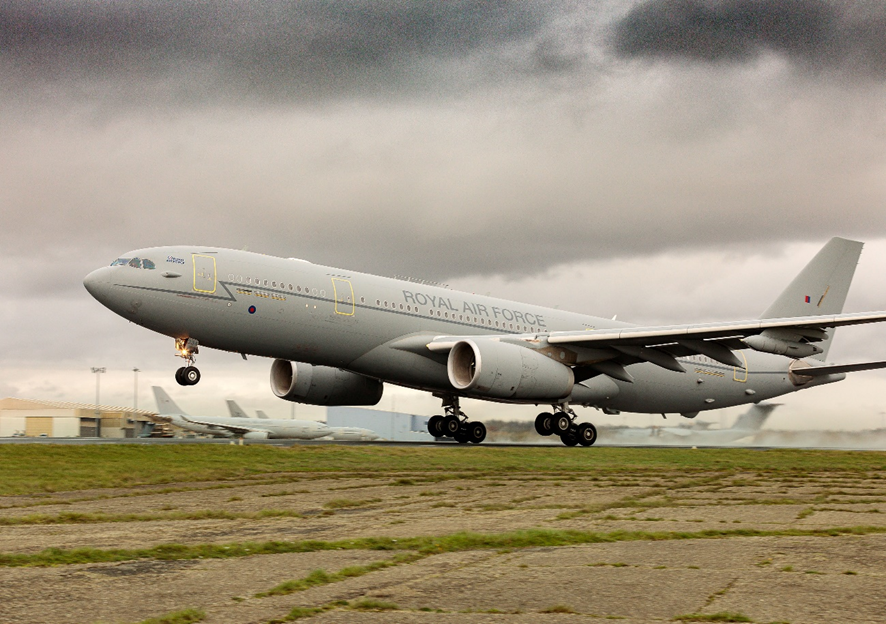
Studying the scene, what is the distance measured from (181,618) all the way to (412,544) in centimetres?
330

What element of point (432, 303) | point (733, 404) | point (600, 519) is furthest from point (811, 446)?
point (600, 519)

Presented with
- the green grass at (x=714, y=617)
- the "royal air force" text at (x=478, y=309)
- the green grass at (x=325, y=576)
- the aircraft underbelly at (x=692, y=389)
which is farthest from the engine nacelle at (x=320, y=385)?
the green grass at (x=714, y=617)

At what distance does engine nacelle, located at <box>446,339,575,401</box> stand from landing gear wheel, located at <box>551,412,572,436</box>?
367cm

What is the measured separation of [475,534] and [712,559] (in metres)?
2.35

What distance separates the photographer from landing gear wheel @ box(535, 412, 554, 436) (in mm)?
35625

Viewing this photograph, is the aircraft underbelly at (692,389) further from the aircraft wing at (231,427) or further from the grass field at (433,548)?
the aircraft wing at (231,427)

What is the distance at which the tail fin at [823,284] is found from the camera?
136 ft

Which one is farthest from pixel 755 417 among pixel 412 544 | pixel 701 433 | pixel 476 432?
pixel 412 544

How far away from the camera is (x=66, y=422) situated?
251 ft

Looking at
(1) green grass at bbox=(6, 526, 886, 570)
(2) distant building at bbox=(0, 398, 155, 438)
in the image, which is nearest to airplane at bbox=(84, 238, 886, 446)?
(1) green grass at bbox=(6, 526, 886, 570)

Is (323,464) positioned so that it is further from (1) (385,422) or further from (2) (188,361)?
(1) (385,422)

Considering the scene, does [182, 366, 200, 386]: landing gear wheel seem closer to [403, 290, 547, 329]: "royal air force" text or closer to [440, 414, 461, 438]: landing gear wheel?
[403, 290, 547, 329]: "royal air force" text

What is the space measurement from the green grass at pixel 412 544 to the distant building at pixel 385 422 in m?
47.5

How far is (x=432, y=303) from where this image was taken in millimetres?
33469
